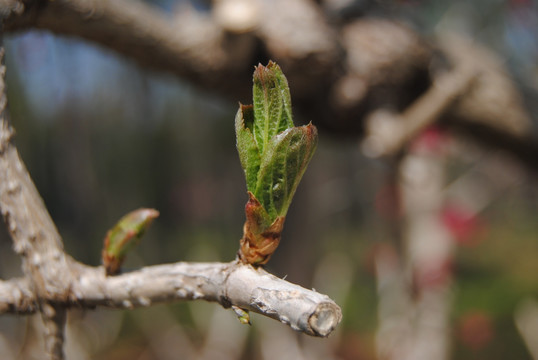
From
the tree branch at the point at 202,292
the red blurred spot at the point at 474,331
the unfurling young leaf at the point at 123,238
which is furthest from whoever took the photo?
the red blurred spot at the point at 474,331

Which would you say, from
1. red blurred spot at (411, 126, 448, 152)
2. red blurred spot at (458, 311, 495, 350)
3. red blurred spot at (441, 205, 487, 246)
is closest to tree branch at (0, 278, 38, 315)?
red blurred spot at (411, 126, 448, 152)

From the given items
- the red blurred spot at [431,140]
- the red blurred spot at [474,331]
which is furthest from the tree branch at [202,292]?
the red blurred spot at [474,331]

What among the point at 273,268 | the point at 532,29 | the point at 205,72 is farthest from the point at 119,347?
the point at 532,29

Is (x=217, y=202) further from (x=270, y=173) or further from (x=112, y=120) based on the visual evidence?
(x=270, y=173)

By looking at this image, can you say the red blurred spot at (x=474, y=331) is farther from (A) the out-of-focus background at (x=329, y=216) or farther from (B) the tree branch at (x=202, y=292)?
(B) the tree branch at (x=202, y=292)

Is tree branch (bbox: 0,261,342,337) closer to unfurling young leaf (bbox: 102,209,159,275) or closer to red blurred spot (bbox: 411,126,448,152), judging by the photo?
unfurling young leaf (bbox: 102,209,159,275)

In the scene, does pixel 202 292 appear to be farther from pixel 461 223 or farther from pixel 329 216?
pixel 329 216
